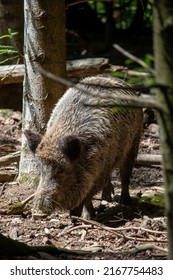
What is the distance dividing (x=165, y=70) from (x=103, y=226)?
3665 millimetres

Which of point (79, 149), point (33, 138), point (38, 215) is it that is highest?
point (33, 138)

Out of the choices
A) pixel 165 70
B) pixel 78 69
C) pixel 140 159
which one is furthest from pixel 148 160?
pixel 165 70

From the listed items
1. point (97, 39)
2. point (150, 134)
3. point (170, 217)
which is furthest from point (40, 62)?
point (97, 39)

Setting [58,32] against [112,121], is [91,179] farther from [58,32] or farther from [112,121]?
[58,32]

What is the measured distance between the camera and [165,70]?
11.4 ft

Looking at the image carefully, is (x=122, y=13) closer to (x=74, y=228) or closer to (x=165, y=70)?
(x=74, y=228)

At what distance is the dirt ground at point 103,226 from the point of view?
18.2 ft

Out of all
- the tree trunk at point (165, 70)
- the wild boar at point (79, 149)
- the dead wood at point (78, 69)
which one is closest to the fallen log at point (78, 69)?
the dead wood at point (78, 69)

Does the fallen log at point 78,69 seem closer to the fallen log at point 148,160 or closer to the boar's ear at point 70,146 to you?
the fallen log at point 148,160

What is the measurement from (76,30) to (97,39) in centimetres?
69

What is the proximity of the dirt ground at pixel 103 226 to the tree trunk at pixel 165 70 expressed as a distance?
818 mm

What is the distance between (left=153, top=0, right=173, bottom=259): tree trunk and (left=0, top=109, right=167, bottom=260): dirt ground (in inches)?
32.2

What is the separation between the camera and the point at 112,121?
7.81m

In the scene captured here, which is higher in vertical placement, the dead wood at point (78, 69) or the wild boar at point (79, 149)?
the dead wood at point (78, 69)
